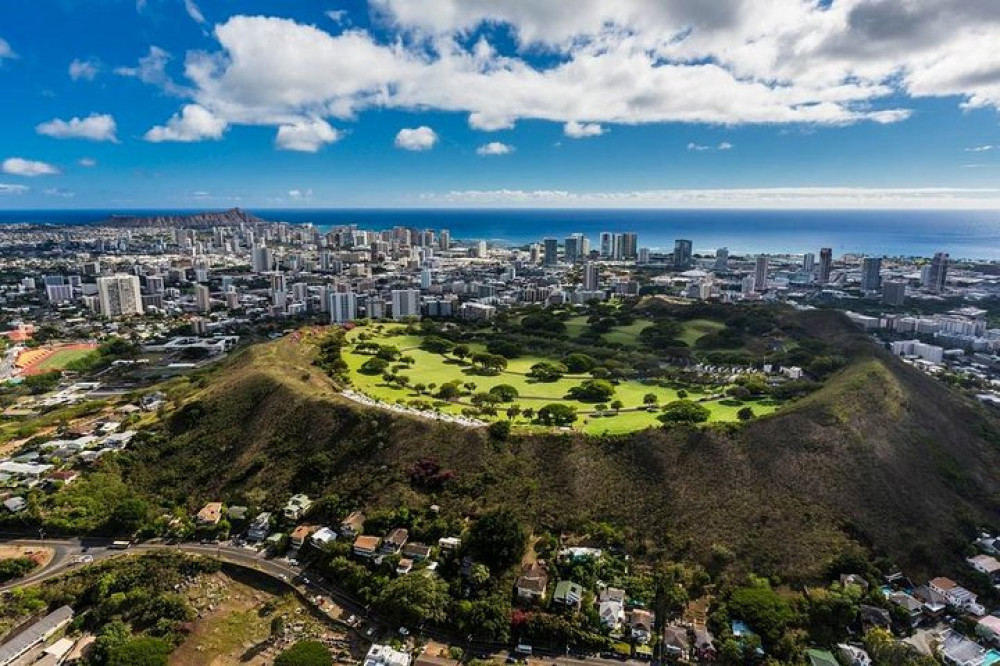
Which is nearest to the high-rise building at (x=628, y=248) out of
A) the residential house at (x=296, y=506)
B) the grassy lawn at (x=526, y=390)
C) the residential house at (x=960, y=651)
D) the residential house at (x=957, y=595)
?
the grassy lawn at (x=526, y=390)

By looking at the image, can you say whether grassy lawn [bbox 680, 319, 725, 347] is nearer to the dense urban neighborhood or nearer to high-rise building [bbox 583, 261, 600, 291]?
the dense urban neighborhood

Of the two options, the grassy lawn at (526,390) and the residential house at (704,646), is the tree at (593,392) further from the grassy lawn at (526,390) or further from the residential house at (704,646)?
the residential house at (704,646)

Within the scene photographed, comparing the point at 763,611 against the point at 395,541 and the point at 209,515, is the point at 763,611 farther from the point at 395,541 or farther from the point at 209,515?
the point at 209,515

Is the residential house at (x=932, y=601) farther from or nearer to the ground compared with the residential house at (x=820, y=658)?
farther from the ground

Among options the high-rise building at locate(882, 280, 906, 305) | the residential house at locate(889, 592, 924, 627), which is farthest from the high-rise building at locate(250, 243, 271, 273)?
the residential house at locate(889, 592, 924, 627)

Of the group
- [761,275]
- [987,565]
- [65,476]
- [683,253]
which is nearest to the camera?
[987,565]

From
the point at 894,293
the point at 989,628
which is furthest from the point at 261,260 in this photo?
the point at 989,628
